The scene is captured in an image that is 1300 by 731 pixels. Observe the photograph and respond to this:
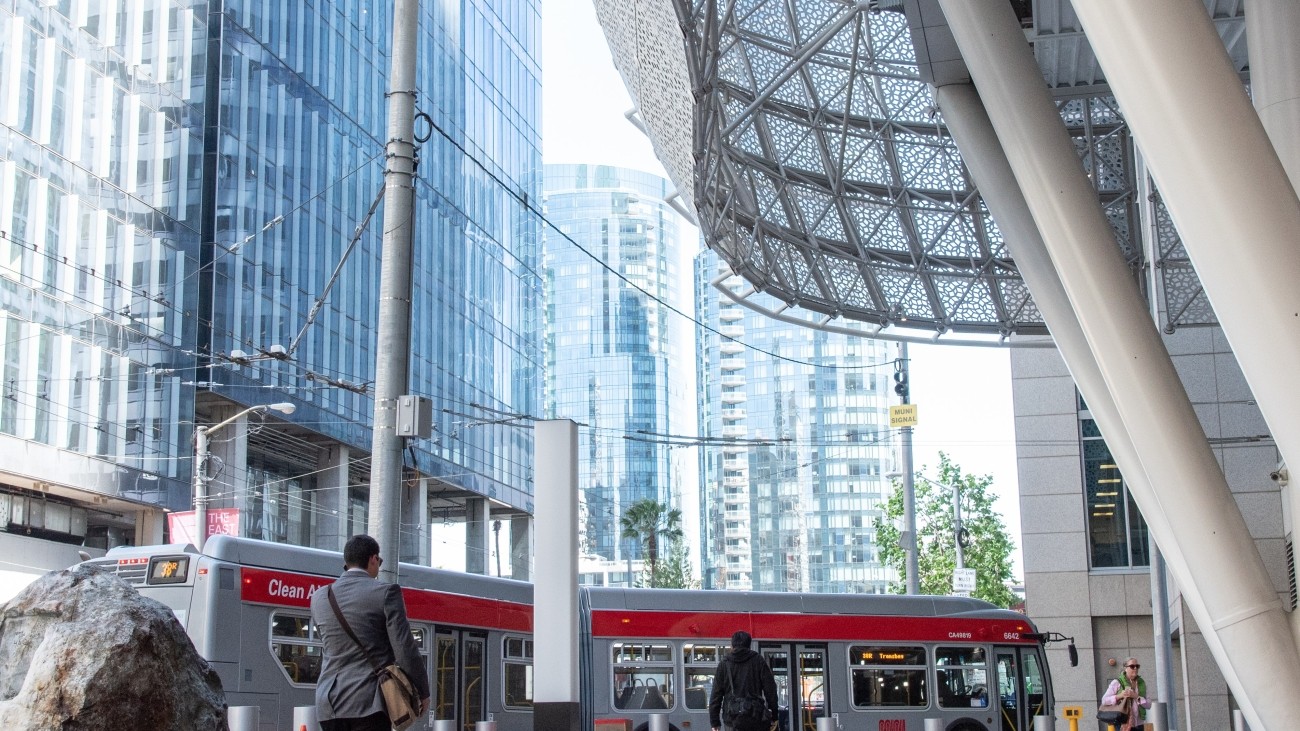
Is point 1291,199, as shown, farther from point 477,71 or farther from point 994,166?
point 477,71

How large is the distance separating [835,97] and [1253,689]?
37.9 feet

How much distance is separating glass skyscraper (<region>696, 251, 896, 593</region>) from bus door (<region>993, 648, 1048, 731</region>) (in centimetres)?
12026

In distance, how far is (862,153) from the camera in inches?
734

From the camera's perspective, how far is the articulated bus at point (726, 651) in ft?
65.2

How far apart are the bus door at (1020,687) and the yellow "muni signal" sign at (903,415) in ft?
38.8

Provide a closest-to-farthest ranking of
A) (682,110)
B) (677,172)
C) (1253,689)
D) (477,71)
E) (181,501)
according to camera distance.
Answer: (1253,689) < (682,110) < (677,172) < (181,501) < (477,71)

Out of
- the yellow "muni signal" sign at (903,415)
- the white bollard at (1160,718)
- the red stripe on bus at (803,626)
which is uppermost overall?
the yellow "muni signal" sign at (903,415)

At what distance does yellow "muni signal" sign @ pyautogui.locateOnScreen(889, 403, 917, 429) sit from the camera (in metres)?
34.4

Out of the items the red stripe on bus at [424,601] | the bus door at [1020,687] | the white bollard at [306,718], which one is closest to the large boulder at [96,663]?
the white bollard at [306,718]

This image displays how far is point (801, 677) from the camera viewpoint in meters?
21.9

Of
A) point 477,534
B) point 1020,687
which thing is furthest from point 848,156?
point 477,534

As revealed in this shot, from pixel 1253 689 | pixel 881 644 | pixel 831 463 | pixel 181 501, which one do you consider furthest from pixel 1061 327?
pixel 831 463

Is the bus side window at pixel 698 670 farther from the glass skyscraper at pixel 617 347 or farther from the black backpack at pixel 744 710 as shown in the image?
the glass skyscraper at pixel 617 347

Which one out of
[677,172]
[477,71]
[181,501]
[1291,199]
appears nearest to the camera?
[1291,199]
